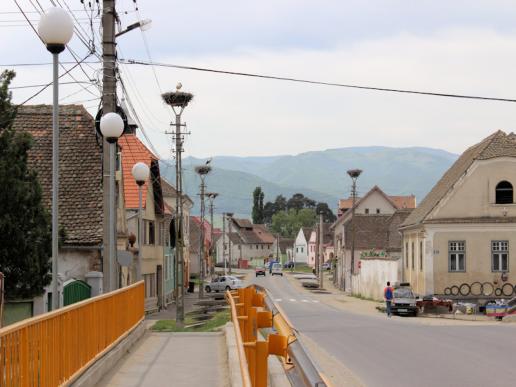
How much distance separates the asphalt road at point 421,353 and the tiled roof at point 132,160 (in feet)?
43.7

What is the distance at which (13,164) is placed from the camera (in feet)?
56.5

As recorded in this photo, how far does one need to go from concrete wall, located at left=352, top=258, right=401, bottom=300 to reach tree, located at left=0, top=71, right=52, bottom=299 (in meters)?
39.4

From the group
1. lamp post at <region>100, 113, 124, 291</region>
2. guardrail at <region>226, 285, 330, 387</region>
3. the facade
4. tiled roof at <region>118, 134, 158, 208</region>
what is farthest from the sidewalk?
the facade

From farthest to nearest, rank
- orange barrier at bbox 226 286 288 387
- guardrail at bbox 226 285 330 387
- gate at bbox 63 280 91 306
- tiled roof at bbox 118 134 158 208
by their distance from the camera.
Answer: tiled roof at bbox 118 134 158 208
gate at bbox 63 280 91 306
orange barrier at bbox 226 286 288 387
guardrail at bbox 226 285 330 387

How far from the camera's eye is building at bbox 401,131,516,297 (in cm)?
4716

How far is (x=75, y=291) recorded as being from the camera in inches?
905

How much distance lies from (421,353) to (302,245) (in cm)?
17498

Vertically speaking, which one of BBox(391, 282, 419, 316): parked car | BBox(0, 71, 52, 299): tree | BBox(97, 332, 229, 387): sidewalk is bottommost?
BBox(391, 282, 419, 316): parked car

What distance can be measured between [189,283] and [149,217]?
33240 mm

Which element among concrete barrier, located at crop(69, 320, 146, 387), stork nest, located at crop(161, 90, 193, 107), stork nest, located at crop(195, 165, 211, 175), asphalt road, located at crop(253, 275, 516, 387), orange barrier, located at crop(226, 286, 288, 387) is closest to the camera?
orange barrier, located at crop(226, 286, 288, 387)

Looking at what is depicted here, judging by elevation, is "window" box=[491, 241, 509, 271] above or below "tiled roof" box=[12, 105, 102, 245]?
below

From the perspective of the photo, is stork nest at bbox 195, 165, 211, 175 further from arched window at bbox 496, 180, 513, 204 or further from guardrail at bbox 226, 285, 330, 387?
guardrail at bbox 226, 285, 330, 387

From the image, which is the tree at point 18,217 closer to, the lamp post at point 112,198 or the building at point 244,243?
the lamp post at point 112,198

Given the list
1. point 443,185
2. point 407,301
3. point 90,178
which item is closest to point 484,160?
point 443,185
